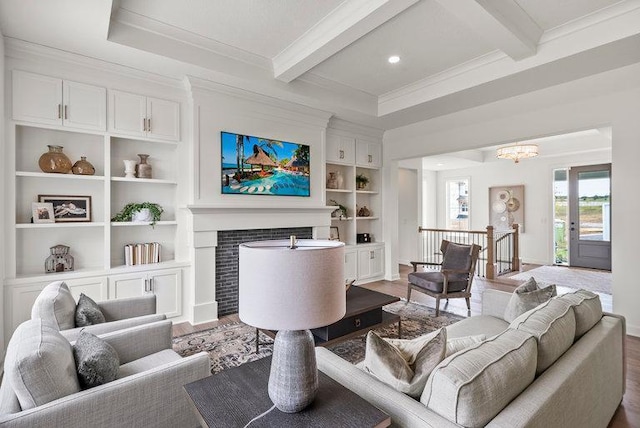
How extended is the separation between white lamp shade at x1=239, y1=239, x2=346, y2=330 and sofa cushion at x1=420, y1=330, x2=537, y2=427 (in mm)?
452

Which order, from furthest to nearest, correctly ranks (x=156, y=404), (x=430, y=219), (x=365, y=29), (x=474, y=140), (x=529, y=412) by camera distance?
(x=430, y=219) → (x=474, y=140) → (x=365, y=29) → (x=156, y=404) → (x=529, y=412)

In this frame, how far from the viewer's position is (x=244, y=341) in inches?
128

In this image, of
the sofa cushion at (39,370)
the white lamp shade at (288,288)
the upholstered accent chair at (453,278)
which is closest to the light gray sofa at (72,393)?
the sofa cushion at (39,370)

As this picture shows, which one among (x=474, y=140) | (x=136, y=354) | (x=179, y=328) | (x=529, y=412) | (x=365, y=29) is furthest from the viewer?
(x=474, y=140)

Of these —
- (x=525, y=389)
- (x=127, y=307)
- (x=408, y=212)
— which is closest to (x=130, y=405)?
(x=127, y=307)

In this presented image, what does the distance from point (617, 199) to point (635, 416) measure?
2362 millimetres

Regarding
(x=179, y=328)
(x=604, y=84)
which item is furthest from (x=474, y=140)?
(x=179, y=328)

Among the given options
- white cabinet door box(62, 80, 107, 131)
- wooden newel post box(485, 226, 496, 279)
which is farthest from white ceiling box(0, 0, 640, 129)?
wooden newel post box(485, 226, 496, 279)

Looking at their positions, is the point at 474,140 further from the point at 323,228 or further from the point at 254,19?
the point at 254,19

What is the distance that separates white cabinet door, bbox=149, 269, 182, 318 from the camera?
11.9ft

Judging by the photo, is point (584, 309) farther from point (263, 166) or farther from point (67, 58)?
point (67, 58)

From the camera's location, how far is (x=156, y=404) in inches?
59.5

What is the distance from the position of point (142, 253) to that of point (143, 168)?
3.16 feet

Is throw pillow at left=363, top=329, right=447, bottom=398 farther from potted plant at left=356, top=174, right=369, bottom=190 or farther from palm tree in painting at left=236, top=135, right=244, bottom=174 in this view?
potted plant at left=356, top=174, right=369, bottom=190
